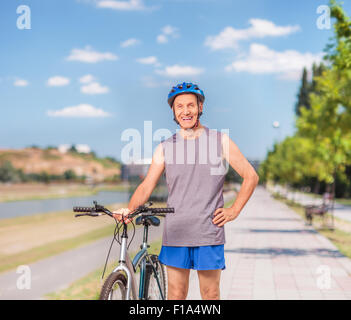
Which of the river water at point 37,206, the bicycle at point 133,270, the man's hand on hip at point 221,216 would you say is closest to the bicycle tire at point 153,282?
the bicycle at point 133,270

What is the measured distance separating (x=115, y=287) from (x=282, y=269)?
5975 millimetres

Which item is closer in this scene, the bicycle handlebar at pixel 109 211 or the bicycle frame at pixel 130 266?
the bicycle handlebar at pixel 109 211

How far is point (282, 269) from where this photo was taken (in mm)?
8812

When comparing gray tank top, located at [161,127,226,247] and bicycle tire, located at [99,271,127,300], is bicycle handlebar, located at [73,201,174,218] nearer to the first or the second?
gray tank top, located at [161,127,226,247]

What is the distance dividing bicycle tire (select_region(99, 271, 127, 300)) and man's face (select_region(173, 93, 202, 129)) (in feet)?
3.36

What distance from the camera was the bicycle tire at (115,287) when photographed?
125 inches

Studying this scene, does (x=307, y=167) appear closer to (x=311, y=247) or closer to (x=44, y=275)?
(x=311, y=247)

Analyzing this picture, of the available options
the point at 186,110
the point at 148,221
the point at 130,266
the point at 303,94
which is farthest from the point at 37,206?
the point at 186,110

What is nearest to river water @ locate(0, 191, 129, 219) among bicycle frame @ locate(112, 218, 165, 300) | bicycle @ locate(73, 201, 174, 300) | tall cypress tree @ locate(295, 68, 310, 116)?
tall cypress tree @ locate(295, 68, 310, 116)

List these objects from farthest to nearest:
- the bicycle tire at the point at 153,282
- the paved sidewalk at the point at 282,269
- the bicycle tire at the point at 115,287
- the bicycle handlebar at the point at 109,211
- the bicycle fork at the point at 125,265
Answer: the paved sidewalk at the point at 282,269
the bicycle tire at the point at 153,282
the bicycle fork at the point at 125,265
the bicycle handlebar at the point at 109,211
the bicycle tire at the point at 115,287

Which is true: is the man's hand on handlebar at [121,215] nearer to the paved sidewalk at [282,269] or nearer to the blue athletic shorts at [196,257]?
the blue athletic shorts at [196,257]

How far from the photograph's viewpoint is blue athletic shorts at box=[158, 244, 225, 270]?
3238mm

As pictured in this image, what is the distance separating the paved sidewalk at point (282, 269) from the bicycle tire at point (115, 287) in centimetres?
297
